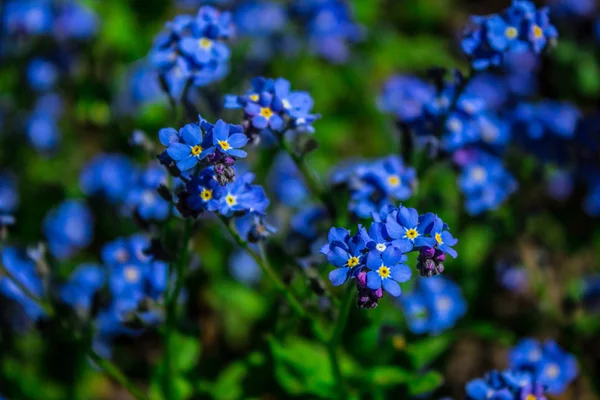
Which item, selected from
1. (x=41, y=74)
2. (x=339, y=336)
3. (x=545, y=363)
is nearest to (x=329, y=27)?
(x=41, y=74)

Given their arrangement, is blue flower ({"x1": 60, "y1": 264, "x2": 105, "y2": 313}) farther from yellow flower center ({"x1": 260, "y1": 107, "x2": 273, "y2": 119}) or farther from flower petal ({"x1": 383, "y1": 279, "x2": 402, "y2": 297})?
flower petal ({"x1": 383, "y1": 279, "x2": 402, "y2": 297})

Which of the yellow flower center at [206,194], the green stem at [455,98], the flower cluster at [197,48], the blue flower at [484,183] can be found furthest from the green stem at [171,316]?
the blue flower at [484,183]

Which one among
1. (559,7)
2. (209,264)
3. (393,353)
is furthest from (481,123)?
(559,7)

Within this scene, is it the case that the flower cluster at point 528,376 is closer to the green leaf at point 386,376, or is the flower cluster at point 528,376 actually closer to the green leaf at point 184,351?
the green leaf at point 386,376

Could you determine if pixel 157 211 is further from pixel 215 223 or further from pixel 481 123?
pixel 481 123

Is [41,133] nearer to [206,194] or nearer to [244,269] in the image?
[244,269]

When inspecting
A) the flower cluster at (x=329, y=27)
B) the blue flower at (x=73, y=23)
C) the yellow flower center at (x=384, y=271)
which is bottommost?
the yellow flower center at (x=384, y=271)

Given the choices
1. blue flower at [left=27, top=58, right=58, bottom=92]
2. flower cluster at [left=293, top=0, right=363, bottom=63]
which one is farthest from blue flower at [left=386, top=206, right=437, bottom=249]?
blue flower at [left=27, top=58, right=58, bottom=92]
